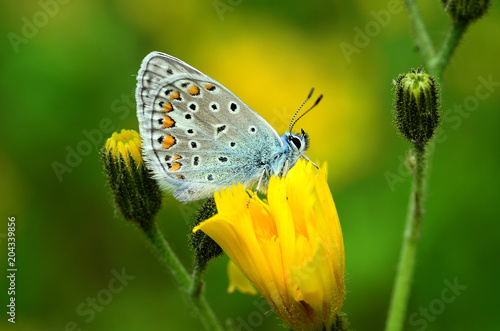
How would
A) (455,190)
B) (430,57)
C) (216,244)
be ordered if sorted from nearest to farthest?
1. (216,244)
2. (430,57)
3. (455,190)

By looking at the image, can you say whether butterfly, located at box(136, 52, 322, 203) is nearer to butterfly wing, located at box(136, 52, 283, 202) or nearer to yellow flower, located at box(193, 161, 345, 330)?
butterfly wing, located at box(136, 52, 283, 202)

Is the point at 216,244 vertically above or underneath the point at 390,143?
underneath

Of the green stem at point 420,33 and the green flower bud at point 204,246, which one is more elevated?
the green stem at point 420,33

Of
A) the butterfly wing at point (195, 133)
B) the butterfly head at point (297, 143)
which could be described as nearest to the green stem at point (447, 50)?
the butterfly head at point (297, 143)

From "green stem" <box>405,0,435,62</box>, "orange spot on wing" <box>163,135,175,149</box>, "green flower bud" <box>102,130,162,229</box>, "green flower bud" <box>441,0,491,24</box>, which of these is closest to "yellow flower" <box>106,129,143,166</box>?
"green flower bud" <box>102,130,162,229</box>

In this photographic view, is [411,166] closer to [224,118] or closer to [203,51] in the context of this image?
[224,118]

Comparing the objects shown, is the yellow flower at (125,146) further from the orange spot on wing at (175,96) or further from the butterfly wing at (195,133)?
the orange spot on wing at (175,96)

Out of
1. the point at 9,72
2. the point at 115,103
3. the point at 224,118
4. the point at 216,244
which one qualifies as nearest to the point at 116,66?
the point at 115,103
